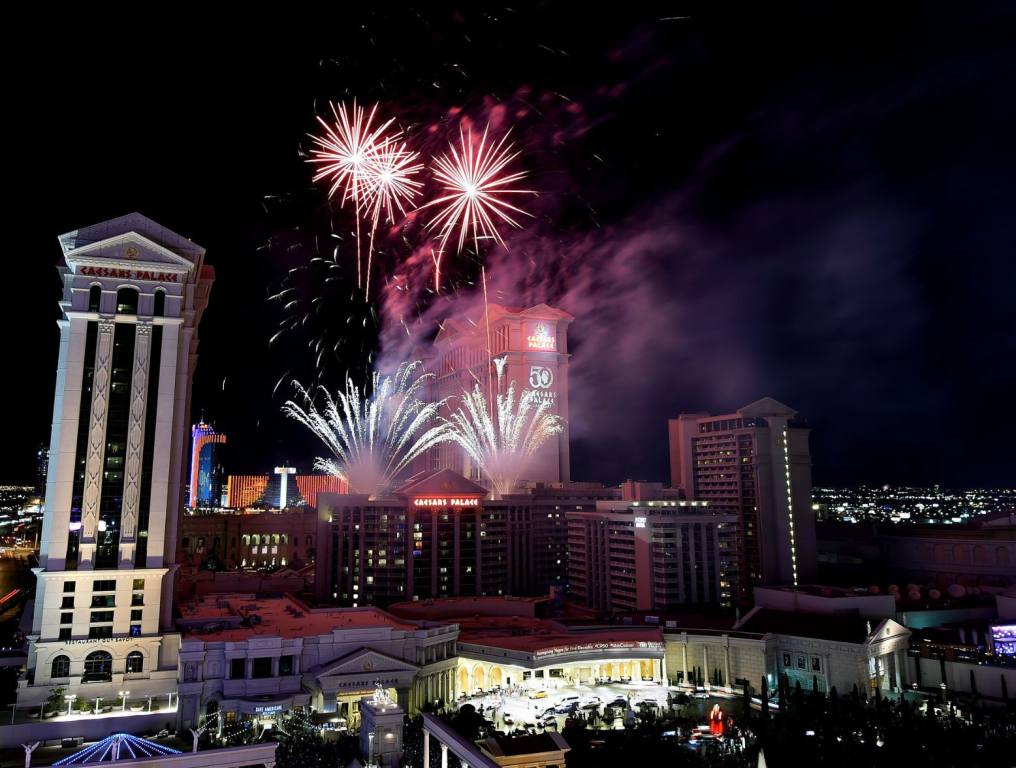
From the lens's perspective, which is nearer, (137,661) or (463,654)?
(137,661)

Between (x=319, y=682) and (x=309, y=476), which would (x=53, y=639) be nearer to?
(x=319, y=682)

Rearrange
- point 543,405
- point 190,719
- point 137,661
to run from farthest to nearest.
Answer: point 543,405
point 137,661
point 190,719

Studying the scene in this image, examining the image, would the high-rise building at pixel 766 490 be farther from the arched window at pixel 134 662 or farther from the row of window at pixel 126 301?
the row of window at pixel 126 301

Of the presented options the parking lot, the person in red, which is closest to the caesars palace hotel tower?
the parking lot

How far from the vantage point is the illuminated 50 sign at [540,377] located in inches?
5094

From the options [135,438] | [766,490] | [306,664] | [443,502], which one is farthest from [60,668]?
[766,490]

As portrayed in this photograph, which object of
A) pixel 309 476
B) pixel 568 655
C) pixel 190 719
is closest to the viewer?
pixel 190 719

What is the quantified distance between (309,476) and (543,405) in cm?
8796

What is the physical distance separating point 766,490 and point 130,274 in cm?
8655

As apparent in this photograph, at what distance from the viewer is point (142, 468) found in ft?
195

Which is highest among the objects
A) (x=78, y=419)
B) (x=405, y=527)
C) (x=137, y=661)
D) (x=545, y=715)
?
(x=78, y=419)

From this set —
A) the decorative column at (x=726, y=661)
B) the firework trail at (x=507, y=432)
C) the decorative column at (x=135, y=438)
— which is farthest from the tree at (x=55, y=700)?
the firework trail at (x=507, y=432)

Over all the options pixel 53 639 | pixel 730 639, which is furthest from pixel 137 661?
pixel 730 639

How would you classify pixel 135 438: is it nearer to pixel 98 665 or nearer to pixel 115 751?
pixel 98 665
